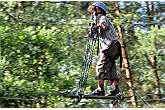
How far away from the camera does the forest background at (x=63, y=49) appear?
917cm

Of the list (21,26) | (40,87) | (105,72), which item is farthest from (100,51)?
(21,26)

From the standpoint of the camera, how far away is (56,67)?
9.59 meters

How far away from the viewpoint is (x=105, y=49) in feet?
18.1

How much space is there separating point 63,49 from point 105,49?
445 cm

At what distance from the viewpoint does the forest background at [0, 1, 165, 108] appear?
9.17m

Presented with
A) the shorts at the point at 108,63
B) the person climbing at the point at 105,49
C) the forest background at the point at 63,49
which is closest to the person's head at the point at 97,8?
the person climbing at the point at 105,49

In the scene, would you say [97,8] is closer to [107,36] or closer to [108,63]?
[107,36]

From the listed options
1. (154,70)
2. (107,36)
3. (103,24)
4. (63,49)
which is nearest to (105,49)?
(107,36)

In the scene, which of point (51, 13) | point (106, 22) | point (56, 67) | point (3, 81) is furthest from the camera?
point (51, 13)


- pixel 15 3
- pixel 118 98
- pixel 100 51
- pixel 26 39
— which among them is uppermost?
pixel 15 3

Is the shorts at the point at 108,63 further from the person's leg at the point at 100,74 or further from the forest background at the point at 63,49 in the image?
the forest background at the point at 63,49

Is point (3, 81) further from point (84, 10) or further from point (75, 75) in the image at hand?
point (84, 10)

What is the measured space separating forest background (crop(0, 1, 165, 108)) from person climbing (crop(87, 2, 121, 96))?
3177 mm

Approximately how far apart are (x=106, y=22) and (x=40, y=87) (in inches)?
152
